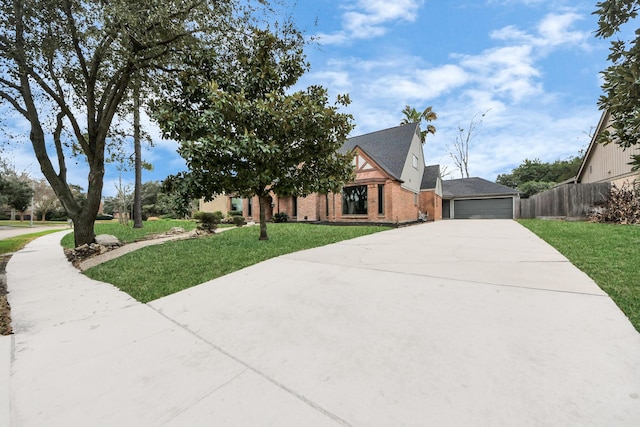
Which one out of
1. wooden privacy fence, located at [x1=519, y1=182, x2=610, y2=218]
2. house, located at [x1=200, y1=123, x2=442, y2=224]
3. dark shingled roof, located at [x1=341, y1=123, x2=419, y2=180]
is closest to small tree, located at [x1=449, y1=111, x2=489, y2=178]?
house, located at [x1=200, y1=123, x2=442, y2=224]

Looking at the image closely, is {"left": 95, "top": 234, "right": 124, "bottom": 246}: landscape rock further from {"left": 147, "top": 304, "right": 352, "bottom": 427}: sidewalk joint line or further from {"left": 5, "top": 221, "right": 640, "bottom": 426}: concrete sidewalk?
{"left": 147, "top": 304, "right": 352, "bottom": 427}: sidewalk joint line

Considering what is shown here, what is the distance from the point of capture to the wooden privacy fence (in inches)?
500

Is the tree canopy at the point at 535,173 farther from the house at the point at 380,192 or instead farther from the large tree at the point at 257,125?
the large tree at the point at 257,125

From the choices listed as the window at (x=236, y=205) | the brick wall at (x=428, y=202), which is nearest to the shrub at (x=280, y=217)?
the window at (x=236, y=205)

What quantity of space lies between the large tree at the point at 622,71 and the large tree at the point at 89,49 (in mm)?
7814

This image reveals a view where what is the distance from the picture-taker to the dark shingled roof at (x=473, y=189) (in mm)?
23781

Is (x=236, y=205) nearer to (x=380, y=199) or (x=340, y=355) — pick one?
(x=380, y=199)

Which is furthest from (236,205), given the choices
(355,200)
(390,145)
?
(390,145)

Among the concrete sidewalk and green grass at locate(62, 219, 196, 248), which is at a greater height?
green grass at locate(62, 219, 196, 248)

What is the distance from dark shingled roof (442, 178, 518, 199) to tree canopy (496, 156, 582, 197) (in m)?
13.6

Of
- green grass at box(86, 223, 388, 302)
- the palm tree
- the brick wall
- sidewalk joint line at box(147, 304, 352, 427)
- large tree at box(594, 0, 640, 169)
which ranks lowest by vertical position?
sidewalk joint line at box(147, 304, 352, 427)

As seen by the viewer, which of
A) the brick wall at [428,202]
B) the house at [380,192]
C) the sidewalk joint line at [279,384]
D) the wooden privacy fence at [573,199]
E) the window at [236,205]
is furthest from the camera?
the window at [236,205]

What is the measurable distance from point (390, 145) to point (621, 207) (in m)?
11.4

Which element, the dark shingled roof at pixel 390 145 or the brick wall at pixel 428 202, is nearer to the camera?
the dark shingled roof at pixel 390 145
